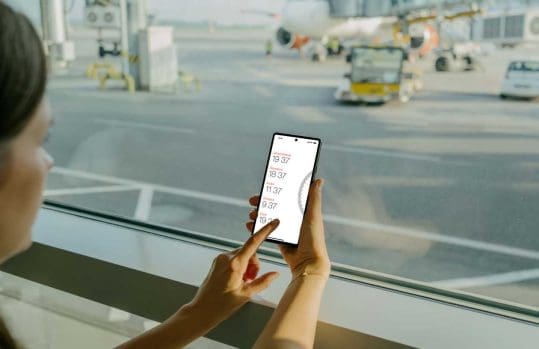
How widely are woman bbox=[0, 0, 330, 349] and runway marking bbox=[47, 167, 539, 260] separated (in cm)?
84

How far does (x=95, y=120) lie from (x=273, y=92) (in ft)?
3.44

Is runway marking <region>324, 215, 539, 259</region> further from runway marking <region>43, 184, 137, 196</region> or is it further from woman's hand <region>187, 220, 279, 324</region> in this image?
runway marking <region>43, 184, 137, 196</region>

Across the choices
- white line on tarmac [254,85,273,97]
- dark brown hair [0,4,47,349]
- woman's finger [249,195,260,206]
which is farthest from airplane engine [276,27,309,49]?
dark brown hair [0,4,47,349]

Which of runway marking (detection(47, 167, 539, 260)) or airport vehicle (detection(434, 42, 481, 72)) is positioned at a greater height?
airport vehicle (detection(434, 42, 481, 72))

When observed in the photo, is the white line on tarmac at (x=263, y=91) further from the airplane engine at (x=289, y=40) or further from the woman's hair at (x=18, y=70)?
the woman's hair at (x=18, y=70)

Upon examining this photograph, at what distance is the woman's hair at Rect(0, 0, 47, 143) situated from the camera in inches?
16.4

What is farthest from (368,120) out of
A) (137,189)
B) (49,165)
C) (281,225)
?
(49,165)

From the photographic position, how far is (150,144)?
2959 millimetres

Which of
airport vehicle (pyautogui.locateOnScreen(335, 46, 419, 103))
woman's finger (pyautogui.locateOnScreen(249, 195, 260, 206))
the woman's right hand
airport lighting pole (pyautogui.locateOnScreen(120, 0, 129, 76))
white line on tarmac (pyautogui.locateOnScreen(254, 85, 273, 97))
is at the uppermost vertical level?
airport lighting pole (pyautogui.locateOnScreen(120, 0, 129, 76))

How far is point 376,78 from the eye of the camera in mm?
2645

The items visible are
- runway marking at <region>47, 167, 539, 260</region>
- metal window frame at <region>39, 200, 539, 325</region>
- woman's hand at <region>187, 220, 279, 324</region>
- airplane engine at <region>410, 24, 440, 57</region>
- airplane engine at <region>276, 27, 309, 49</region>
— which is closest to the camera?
woman's hand at <region>187, 220, 279, 324</region>

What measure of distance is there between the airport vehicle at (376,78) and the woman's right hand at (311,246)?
61.1 inches

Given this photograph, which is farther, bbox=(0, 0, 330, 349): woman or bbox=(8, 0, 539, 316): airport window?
bbox=(8, 0, 539, 316): airport window

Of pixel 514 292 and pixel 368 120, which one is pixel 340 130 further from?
pixel 514 292
